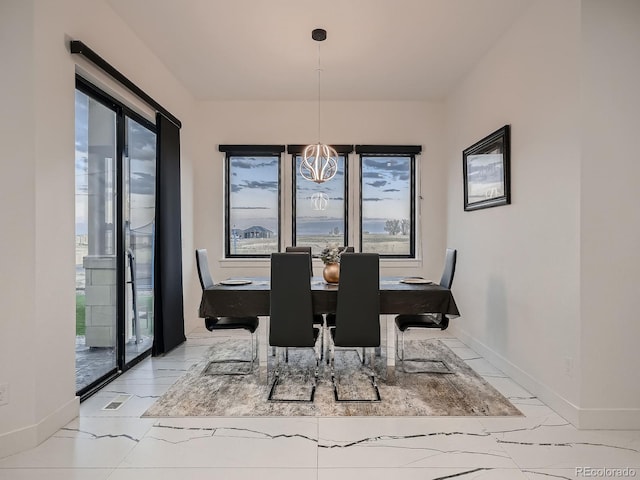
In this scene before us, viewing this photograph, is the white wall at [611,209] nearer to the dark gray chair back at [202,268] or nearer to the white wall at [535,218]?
the white wall at [535,218]

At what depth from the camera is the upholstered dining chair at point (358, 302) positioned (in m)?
2.84

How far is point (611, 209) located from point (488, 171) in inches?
56.5

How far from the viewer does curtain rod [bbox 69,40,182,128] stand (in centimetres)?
249

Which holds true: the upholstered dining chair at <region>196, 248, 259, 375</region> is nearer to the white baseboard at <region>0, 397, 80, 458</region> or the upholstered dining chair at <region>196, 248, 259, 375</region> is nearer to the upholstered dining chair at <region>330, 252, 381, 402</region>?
the upholstered dining chair at <region>330, 252, 381, 402</region>

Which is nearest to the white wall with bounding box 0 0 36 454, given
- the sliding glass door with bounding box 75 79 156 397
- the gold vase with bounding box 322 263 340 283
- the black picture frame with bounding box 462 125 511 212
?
the sliding glass door with bounding box 75 79 156 397

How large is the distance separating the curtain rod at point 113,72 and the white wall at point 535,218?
9.91 feet

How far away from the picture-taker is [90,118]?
Result: 2969 mm

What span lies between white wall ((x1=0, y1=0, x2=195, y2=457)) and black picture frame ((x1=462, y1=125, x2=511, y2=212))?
10.4ft

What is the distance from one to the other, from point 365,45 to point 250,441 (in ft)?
10.7

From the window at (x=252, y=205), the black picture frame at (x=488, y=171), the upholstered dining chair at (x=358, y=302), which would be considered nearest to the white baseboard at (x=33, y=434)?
the upholstered dining chair at (x=358, y=302)

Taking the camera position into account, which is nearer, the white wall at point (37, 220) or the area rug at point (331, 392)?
the white wall at point (37, 220)

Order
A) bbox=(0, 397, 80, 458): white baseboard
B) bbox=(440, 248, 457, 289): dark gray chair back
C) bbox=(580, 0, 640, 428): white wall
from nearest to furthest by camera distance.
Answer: bbox=(0, 397, 80, 458): white baseboard → bbox=(580, 0, 640, 428): white wall → bbox=(440, 248, 457, 289): dark gray chair back

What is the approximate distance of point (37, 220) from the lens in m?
2.16

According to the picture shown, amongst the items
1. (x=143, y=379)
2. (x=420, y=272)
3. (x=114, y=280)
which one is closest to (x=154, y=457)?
(x=143, y=379)
